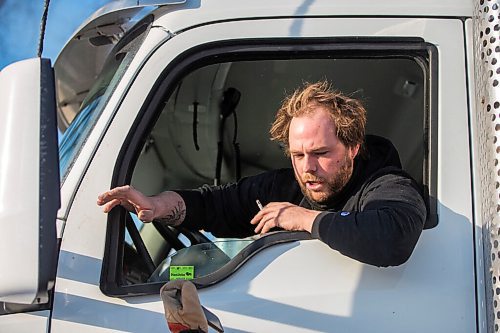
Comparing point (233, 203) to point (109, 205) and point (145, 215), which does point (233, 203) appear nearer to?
point (145, 215)

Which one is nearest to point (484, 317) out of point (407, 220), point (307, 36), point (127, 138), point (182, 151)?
point (407, 220)

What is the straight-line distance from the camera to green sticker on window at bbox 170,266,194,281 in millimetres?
2158

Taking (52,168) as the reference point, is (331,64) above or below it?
above

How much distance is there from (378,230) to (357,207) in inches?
11.9

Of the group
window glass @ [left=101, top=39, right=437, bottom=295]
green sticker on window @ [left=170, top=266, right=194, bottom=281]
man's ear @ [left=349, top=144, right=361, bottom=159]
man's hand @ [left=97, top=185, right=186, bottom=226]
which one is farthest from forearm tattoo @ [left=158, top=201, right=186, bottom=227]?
man's ear @ [left=349, top=144, right=361, bottom=159]

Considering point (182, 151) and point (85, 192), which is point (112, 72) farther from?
point (182, 151)

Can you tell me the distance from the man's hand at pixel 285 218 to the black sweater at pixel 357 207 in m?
0.05

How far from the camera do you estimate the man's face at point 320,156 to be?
230 cm

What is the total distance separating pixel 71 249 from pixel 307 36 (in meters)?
0.95

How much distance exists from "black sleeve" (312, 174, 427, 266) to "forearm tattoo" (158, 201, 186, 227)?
693 mm

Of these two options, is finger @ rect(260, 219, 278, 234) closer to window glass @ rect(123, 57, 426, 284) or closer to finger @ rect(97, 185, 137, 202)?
finger @ rect(97, 185, 137, 202)

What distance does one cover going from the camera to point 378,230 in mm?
1952

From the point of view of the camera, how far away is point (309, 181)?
2.34 metres

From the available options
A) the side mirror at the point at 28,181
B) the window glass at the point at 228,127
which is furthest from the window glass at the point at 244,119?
the side mirror at the point at 28,181
